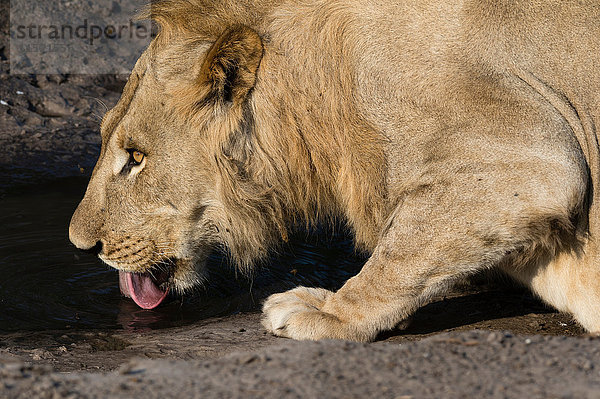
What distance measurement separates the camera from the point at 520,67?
3734mm

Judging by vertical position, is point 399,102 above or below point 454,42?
below

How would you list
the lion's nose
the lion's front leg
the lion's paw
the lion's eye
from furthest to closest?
1. the lion's nose
2. the lion's eye
3. the lion's paw
4. the lion's front leg

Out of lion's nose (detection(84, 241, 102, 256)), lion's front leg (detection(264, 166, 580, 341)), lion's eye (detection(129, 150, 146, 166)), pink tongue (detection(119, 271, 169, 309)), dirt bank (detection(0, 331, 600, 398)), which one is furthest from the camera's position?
pink tongue (detection(119, 271, 169, 309))

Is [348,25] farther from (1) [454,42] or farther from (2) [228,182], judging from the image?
(2) [228,182]

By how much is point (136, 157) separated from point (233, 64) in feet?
2.33

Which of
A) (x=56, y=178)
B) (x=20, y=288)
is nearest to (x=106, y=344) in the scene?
(x=20, y=288)

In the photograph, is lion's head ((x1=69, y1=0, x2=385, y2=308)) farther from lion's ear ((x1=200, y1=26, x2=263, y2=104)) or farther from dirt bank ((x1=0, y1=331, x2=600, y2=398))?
dirt bank ((x1=0, y1=331, x2=600, y2=398))

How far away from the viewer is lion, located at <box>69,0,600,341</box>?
3641 mm

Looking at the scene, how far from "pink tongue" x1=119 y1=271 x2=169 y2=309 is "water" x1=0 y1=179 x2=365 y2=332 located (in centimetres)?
8

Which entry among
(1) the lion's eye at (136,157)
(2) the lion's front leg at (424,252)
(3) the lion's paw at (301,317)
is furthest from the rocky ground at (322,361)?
(1) the lion's eye at (136,157)

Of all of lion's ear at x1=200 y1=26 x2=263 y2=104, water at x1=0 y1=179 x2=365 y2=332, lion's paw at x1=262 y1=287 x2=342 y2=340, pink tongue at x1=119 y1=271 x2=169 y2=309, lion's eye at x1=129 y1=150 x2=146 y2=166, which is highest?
lion's ear at x1=200 y1=26 x2=263 y2=104

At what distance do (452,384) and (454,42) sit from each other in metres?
1.70

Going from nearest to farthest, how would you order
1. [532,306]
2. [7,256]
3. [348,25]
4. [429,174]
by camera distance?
[429,174] < [348,25] < [532,306] < [7,256]

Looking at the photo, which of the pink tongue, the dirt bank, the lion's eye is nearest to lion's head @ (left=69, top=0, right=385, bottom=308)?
the lion's eye
